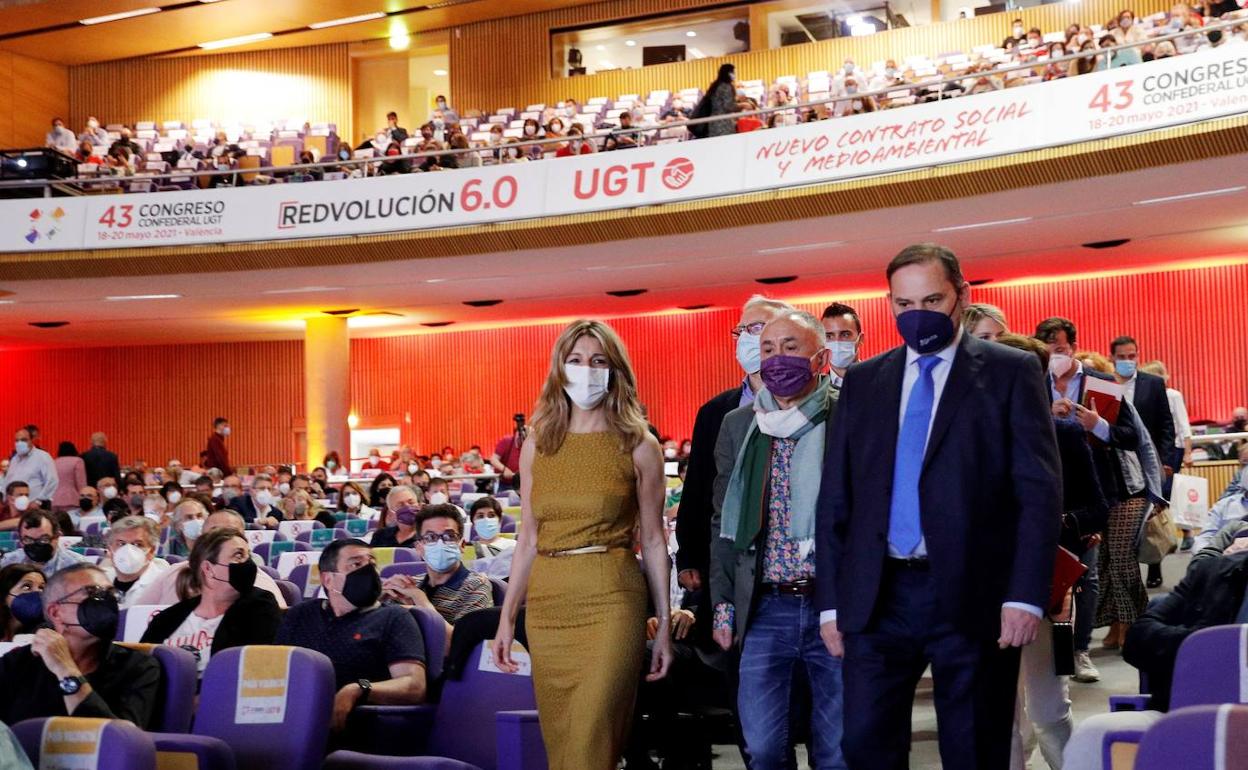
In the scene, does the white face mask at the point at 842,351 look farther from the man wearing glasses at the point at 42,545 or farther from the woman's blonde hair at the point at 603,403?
the man wearing glasses at the point at 42,545

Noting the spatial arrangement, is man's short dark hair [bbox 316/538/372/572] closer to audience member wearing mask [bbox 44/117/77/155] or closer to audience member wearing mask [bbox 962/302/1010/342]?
audience member wearing mask [bbox 962/302/1010/342]

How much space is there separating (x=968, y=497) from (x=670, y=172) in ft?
37.2

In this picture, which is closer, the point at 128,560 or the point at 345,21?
the point at 128,560

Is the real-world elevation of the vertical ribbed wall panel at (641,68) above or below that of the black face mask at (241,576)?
above

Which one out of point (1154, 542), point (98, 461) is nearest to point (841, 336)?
point (1154, 542)

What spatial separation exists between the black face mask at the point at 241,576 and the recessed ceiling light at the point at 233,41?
18.9 m

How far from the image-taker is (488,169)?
14750 mm

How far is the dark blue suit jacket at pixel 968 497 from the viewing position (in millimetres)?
2727

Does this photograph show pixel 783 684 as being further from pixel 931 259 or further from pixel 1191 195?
pixel 1191 195

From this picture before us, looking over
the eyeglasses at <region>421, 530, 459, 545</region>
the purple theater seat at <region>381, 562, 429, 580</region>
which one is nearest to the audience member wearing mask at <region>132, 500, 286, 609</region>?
the purple theater seat at <region>381, 562, 429, 580</region>

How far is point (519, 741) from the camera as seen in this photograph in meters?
3.71

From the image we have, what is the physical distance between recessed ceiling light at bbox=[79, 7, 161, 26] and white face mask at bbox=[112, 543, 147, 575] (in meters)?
16.0

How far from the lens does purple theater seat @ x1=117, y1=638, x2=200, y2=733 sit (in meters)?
3.75

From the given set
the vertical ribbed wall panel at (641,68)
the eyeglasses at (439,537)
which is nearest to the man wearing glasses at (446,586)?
the eyeglasses at (439,537)
